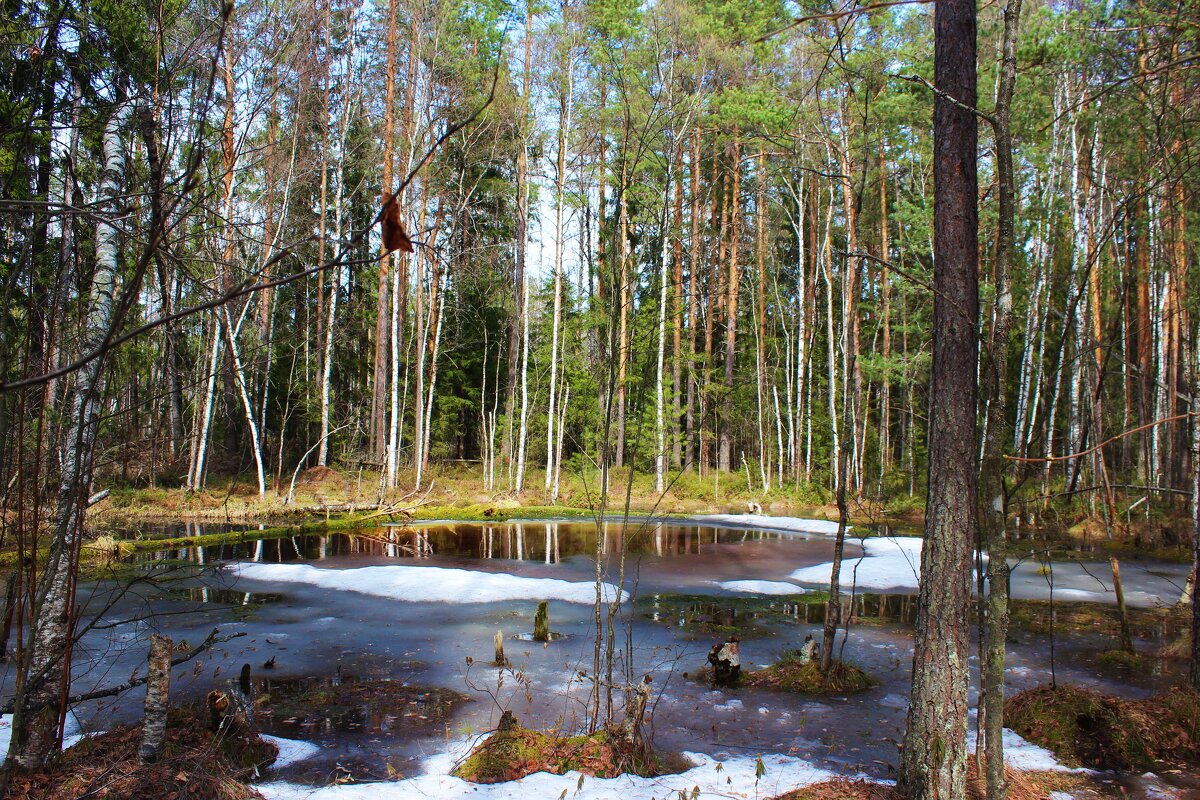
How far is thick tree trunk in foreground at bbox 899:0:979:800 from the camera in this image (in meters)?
3.74

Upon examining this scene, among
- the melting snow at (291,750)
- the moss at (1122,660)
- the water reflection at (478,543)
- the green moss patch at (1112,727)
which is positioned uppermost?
the green moss patch at (1112,727)

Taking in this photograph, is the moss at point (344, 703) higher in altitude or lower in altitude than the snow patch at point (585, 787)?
lower

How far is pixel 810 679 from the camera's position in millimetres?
6664

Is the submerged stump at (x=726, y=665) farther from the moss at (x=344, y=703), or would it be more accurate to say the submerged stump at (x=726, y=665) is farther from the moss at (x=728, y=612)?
the moss at (x=344, y=703)

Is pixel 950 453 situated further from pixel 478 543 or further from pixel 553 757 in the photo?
pixel 478 543

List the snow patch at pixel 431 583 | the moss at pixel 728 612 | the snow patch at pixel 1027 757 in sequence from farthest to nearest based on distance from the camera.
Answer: the snow patch at pixel 431 583, the moss at pixel 728 612, the snow patch at pixel 1027 757

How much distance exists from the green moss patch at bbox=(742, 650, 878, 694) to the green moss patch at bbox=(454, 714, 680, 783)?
2127mm

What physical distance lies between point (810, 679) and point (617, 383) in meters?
3.38

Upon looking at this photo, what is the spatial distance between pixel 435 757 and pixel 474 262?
1942 cm

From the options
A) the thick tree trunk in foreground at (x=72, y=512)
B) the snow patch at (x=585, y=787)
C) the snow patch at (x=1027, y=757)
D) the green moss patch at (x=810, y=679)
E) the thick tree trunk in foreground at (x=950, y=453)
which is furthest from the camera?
the green moss patch at (x=810, y=679)

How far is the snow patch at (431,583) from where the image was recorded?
1039 cm

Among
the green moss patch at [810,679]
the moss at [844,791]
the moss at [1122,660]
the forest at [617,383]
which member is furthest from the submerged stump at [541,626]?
the moss at [1122,660]

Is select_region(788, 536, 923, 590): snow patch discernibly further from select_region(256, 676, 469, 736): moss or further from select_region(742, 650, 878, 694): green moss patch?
select_region(256, 676, 469, 736): moss

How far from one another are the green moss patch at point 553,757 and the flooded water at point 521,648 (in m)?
0.48
